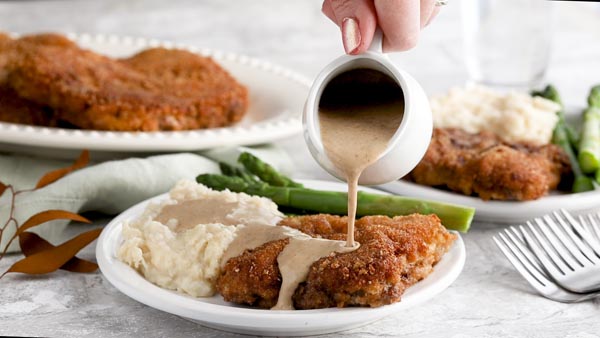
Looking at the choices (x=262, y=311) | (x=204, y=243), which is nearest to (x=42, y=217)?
(x=204, y=243)

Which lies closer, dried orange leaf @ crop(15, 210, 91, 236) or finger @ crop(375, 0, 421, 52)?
finger @ crop(375, 0, 421, 52)

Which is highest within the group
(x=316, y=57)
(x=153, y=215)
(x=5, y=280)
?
(x=153, y=215)

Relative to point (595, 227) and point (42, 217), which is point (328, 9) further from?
point (595, 227)

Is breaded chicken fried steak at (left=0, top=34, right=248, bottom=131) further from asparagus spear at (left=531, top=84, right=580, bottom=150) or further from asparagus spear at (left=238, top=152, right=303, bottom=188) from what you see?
asparagus spear at (left=531, top=84, right=580, bottom=150)

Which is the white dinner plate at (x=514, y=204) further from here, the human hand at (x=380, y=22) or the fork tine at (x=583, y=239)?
the human hand at (x=380, y=22)

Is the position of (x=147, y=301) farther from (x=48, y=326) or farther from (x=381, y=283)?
(x=381, y=283)

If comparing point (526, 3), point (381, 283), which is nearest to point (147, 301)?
point (381, 283)

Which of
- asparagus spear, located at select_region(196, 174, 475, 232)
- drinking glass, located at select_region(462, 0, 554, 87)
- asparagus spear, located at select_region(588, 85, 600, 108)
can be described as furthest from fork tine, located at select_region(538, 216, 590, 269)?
drinking glass, located at select_region(462, 0, 554, 87)
